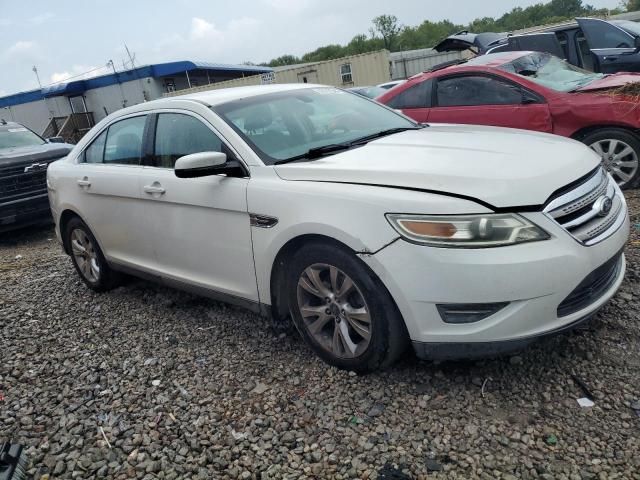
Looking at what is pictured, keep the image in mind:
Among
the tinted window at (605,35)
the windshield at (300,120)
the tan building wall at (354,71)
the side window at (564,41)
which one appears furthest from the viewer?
the tan building wall at (354,71)

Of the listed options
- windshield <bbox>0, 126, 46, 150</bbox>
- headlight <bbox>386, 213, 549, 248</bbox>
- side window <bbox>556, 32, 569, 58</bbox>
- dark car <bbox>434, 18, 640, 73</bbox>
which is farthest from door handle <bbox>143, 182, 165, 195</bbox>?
side window <bbox>556, 32, 569, 58</bbox>

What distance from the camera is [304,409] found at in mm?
2754

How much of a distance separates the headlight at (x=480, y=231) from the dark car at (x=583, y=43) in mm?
6966

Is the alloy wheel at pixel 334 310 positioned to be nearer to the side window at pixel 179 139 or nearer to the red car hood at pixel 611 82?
the side window at pixel 179 139

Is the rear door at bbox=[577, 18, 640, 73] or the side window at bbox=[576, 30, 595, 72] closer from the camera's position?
the rear door at bbox=[577, 18, 640, 73]

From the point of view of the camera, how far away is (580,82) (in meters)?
5.97

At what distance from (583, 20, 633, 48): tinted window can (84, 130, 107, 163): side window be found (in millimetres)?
7463

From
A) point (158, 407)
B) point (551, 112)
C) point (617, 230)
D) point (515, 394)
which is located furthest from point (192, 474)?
point (551, 112)

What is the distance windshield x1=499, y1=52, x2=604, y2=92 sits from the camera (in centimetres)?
587

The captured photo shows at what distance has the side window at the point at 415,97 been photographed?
6449 mm

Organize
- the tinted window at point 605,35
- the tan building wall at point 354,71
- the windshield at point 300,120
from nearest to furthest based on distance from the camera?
the windshield at point 300,120
the tinted window at point 605,35
the tan building wall at point 354,71

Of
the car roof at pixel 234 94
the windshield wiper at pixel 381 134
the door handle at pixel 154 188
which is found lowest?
the door handle at pixel 154 188

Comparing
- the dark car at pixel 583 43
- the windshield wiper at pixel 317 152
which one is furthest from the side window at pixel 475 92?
the windshield wiper at pixel 317 152

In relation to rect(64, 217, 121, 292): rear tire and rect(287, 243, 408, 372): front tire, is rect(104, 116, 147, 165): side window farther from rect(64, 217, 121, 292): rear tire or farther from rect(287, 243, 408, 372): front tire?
rect(287, 243, 408, 372): front tire
